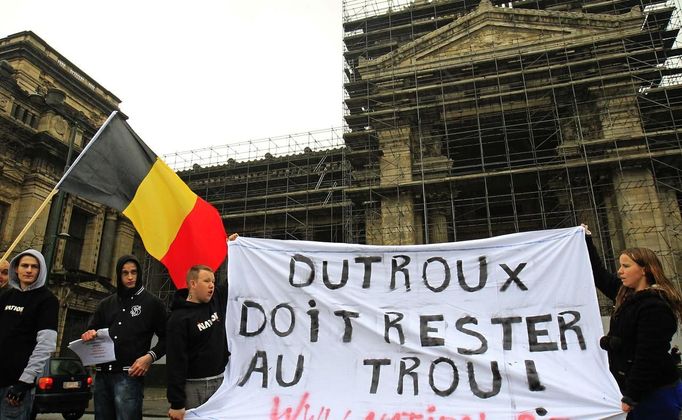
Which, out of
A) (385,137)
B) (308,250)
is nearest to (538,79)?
(385,137)

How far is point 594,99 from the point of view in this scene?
1961 centimetres

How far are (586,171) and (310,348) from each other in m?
17.3

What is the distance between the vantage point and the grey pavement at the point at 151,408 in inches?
468

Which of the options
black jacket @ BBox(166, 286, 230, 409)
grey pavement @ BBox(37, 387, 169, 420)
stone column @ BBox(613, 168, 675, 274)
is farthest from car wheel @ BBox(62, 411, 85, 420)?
stone column @ BBox(613, 168, 675, 274)

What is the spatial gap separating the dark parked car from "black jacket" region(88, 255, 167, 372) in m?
8.04

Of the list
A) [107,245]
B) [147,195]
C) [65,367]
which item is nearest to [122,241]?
[107,245]

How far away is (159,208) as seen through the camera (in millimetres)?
5031

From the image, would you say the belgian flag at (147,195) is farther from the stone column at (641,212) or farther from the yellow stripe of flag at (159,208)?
the stone column at (641,212)

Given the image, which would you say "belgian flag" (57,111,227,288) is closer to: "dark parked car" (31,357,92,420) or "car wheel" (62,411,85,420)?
"dark parked car" (31,357,92,420)

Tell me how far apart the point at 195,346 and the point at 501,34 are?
21529 millimetres

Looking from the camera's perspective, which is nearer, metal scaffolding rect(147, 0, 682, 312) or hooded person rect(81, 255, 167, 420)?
hooded person rect(81, 255, 167, 420)

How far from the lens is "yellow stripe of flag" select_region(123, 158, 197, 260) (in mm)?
4895

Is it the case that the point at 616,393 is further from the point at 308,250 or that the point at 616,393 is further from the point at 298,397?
the point at 308,250

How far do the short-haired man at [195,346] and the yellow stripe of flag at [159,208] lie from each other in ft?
3.18
